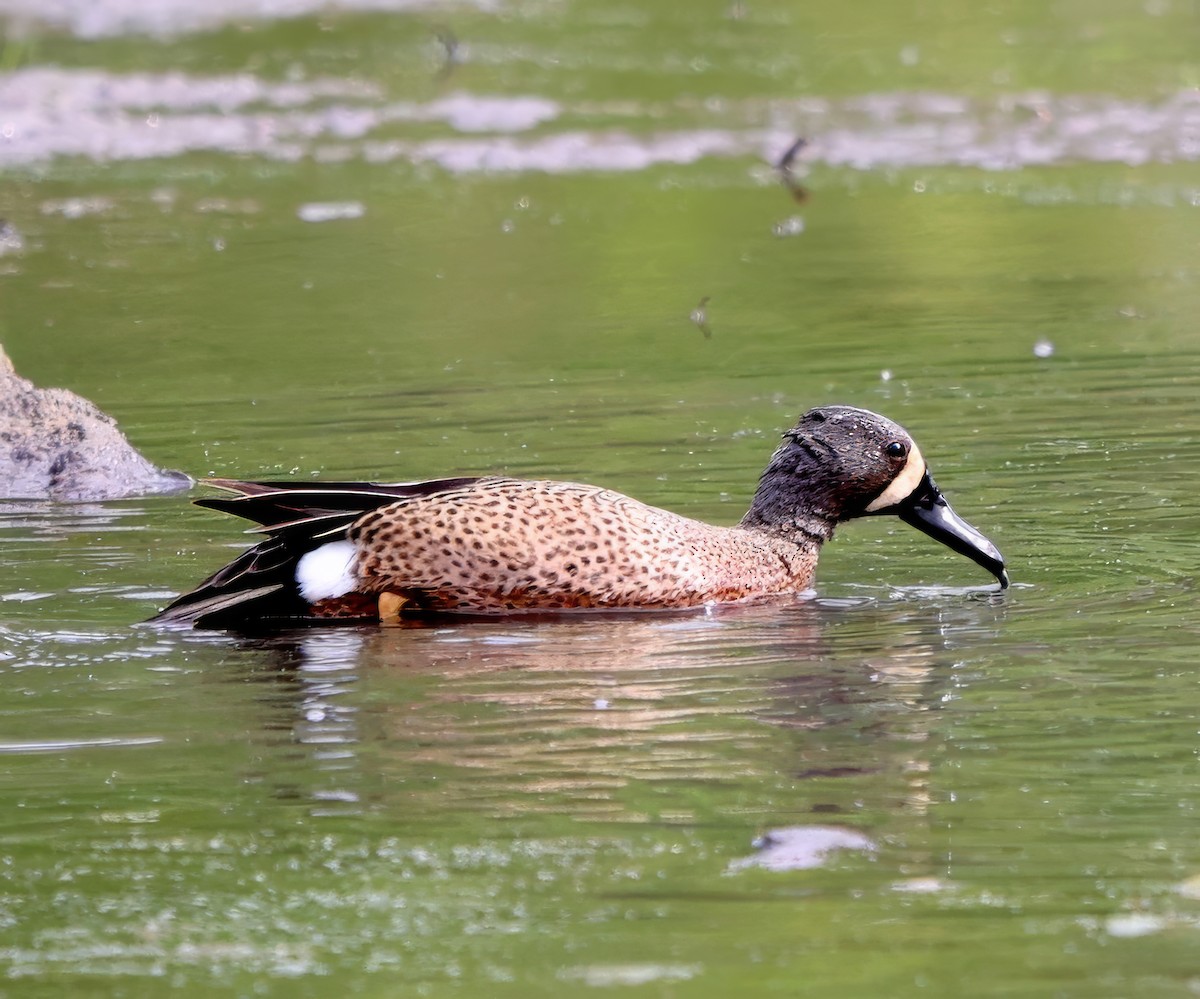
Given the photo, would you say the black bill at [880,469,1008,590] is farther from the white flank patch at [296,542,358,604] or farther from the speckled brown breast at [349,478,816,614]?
the white flank patch at [296,542,358,604]

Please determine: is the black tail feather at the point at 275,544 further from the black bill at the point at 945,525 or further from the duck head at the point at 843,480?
the black bill at the point at 945,525

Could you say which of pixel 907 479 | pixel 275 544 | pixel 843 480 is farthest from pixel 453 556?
pixel 907 479

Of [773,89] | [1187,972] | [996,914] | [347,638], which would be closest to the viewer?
[1187,972]

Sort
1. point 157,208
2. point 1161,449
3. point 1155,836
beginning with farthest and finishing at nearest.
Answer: point 157,208, point 1161,449, point 1155,836

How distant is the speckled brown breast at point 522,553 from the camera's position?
6.39 m

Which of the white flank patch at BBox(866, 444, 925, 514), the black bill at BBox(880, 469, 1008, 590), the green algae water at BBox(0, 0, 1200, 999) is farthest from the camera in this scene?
the white flank patch at BBox(866, 444, 925, 514)

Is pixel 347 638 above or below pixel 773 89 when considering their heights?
below

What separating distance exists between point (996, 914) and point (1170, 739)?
1.14 m

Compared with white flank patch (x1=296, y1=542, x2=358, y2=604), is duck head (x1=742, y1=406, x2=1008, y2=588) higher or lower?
higher

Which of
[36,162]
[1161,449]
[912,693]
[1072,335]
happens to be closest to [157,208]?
[36,162]

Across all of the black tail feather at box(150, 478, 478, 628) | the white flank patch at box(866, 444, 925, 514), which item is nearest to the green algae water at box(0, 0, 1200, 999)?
the black tail feather at box(150, 478, 478, 628)

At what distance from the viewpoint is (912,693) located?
17.8 feet

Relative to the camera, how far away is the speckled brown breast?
21.0 ft

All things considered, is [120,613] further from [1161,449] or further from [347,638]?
[1161,449]
